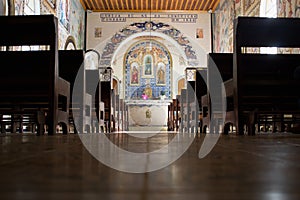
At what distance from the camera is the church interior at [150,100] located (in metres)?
0.48

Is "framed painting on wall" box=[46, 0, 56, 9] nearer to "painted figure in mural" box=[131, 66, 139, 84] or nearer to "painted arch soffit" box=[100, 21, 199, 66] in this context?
"painted arch soffit" box=[100, 21, 199, 66]

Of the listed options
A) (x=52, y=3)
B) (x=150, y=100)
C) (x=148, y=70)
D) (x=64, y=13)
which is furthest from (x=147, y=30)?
(x=52, y=3)

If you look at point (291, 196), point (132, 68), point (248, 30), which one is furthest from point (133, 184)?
point (132, 68)

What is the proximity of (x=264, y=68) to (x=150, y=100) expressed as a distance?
957cm

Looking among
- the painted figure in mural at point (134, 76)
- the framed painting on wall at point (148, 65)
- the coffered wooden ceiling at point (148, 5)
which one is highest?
the coffered wooden ceiling at point (148, 5)

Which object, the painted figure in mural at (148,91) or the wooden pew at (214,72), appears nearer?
the wooden pew at (214,72)

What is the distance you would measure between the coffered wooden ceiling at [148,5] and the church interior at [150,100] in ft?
A: 0.12

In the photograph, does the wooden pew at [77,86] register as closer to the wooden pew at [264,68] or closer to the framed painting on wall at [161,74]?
the wooden pew at [264,68]

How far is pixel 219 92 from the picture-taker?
469cm

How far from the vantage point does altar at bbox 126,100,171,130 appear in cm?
1376

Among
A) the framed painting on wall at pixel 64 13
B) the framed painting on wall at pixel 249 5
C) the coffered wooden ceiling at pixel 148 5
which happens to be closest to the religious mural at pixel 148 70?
the coffered wooden ceiling at pixel 148 5

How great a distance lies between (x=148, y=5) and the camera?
1302cm

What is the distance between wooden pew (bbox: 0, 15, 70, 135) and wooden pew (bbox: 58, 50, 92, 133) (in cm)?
74

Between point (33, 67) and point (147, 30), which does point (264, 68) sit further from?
point (147, 30)
